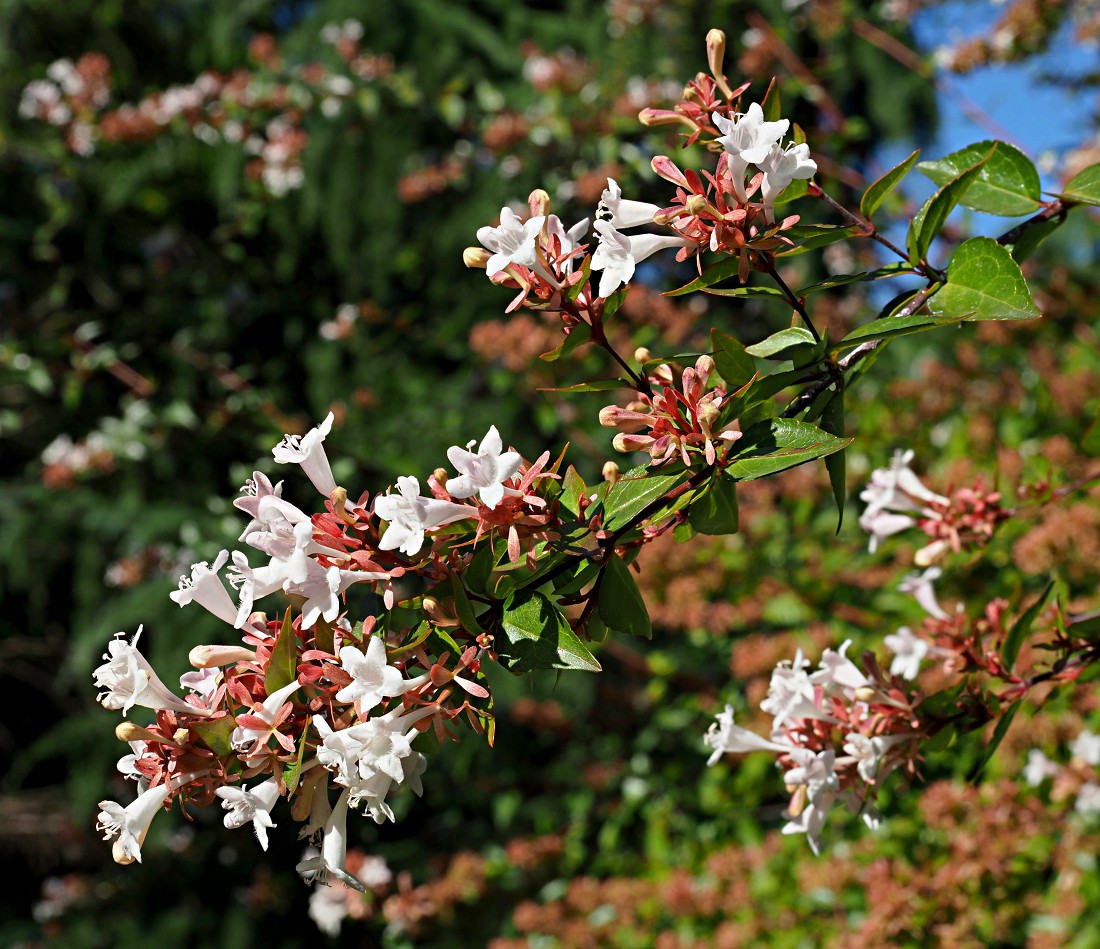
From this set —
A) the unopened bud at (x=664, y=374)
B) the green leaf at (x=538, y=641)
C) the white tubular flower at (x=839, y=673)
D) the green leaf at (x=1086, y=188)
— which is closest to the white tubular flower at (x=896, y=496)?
the white tubular flower at (x=839, y=673)

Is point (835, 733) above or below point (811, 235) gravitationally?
below

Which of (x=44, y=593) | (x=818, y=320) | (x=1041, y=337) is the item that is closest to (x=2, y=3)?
(x=44, y=593)

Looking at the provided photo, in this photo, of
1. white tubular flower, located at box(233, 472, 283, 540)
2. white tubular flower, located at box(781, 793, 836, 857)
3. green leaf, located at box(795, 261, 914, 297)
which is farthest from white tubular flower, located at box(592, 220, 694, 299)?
white tubular flower, located at box(781, 793, 836, 857)

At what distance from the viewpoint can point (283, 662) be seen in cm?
58

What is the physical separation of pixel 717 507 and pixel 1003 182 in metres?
0.42

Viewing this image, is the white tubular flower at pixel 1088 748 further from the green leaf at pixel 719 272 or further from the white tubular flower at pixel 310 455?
the white tubular flower at pixel 310 455

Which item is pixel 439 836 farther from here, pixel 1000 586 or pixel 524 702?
pixel 1000 586

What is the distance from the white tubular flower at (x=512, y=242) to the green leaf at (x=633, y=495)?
16 cm

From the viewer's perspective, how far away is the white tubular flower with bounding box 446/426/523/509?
0.58 metres

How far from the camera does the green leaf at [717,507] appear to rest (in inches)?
24.7

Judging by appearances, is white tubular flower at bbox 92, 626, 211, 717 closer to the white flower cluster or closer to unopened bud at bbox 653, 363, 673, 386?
unopened bud at bbox 653, 363, 673, 386

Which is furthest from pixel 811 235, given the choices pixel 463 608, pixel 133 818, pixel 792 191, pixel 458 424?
pixel 458 424

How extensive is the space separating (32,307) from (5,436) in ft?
1.60

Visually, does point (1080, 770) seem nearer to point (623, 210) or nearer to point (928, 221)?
point (928, 221)
